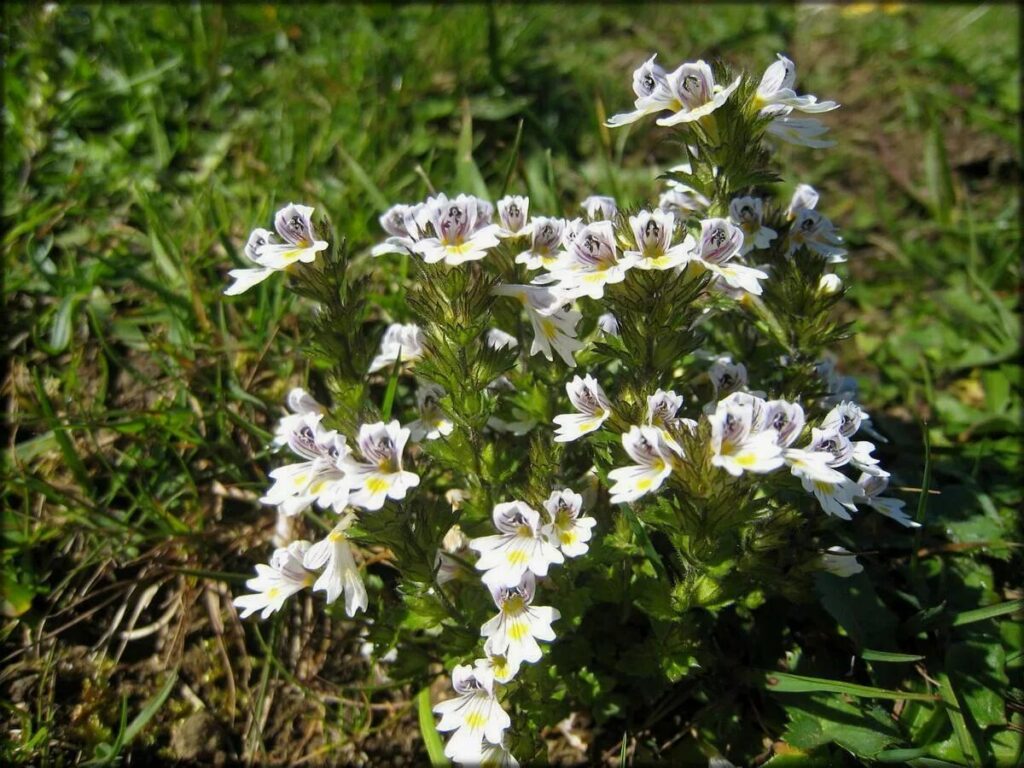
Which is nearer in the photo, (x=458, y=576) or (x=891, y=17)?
(x=458, y=576)

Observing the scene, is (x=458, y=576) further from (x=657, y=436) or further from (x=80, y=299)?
(x=80, y=299)

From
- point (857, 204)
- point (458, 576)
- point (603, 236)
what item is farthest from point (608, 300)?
point (857, 204)

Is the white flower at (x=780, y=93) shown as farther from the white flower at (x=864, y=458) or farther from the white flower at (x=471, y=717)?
the white flower at (x=471, y=717)

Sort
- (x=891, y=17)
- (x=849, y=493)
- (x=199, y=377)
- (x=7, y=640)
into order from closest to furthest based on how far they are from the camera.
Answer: (x=849, y=493)
(x=7, y=640)
(x=199, y=377)
(x=891, y=17)

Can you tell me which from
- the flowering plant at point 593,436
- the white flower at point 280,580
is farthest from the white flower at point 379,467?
the white flower at point 280,580

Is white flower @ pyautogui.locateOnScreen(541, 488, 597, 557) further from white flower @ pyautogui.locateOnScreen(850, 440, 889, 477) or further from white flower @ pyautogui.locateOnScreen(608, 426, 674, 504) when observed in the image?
white flower @ pyautogui.locateOnScreen(850, 440, 889, 477)

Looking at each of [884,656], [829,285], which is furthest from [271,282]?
Result: [884,656]

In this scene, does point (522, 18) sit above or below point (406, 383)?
above

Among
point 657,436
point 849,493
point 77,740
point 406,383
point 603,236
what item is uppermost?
point 603,236

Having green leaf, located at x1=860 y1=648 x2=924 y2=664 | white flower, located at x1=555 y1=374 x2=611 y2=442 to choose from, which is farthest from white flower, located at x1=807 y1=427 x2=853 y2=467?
green leaf, located at x1=860 y1=648 x2=924 y2=664
